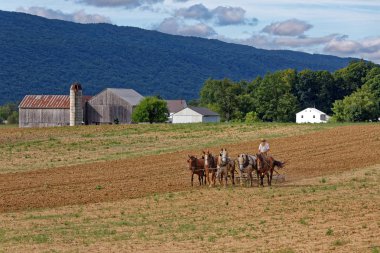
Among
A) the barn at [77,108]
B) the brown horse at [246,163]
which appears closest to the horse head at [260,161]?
the brown horse at [246,163]

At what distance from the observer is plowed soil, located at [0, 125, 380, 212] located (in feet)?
108

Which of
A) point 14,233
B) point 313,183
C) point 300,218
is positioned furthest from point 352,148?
point 14,233

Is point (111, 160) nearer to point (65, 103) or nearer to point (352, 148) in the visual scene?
point (352, 148)

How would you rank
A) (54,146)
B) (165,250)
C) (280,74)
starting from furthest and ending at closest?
(280,74)
(54,146)
(165,250)

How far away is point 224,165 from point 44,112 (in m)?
82.7

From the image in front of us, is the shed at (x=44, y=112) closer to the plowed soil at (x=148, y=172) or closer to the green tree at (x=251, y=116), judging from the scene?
the green tree at (x=251, y=116)

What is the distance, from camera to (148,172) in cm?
4256

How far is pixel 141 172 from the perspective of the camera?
4253cm

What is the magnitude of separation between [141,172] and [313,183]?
9.50 m

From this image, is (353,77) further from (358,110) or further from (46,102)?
(46,102)

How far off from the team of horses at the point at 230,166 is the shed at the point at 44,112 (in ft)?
255

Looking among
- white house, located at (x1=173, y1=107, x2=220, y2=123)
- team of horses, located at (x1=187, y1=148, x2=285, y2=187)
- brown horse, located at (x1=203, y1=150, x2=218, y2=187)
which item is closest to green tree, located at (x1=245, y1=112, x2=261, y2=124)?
white house, located at (x1=173, y1=107, x2=220, y2=123)

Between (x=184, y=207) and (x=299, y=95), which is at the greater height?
(x=299, y=95)

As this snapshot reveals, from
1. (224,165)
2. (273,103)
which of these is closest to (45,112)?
(273,103)
